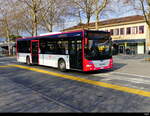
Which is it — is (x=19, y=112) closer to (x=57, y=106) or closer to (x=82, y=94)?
(x=57, y=106)

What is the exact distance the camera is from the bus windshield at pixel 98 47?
970cm

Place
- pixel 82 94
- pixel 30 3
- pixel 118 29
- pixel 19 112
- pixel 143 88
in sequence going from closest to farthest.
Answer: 1. pixel 19 112
2. pixel 82 94
3. pixel 143 88
4. pixel 30 3
5. pixel 118 29

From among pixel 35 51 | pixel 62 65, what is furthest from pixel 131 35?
pixel 62 65

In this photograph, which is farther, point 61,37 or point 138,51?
point 138,51

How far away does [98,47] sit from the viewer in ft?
33.0

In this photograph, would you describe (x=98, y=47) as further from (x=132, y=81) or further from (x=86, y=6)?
(x=86, y=6)

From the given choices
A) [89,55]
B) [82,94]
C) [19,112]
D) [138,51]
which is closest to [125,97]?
[82,94]

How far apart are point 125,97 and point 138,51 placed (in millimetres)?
34636

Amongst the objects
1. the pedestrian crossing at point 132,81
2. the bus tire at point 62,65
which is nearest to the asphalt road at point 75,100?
the pedestrian crossing at point 132,81

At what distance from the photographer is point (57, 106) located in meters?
4.87

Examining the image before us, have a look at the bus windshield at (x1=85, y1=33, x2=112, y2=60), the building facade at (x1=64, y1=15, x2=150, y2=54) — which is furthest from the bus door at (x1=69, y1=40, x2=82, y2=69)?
the building facade at (x1=64, y1=15, x2=150, y2=54)

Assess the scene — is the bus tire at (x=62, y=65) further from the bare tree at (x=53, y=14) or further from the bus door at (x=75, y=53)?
the bare tree at (x=53, y=14)

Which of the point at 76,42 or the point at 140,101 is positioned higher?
the point at 76,42

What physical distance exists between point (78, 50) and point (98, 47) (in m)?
1.25
